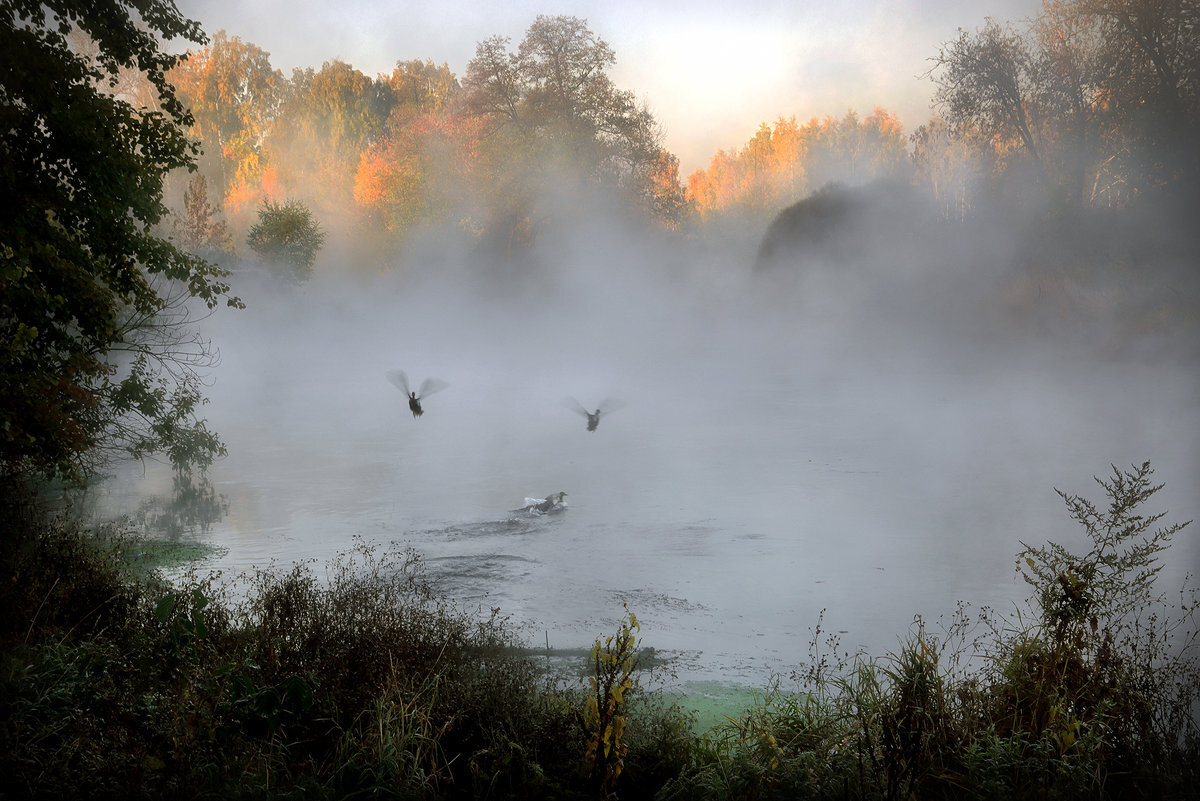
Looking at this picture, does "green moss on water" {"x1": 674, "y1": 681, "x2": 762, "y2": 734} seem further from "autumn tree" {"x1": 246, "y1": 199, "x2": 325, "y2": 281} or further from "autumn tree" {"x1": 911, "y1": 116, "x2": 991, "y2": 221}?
"autumn tree" {"x1": 246, "y1": 199, "x2": 325, "y2": 281}

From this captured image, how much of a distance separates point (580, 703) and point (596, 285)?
38.7 meters

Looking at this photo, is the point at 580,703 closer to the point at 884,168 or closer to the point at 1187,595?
the point at 1187,595

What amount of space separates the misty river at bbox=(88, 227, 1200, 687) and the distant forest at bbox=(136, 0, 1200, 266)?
12.9ft

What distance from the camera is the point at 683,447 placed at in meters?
24.7

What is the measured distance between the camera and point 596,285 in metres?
43.8

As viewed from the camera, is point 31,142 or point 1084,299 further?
point 1084,299

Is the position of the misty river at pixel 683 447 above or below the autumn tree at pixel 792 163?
below

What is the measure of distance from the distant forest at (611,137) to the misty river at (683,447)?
12.9ft

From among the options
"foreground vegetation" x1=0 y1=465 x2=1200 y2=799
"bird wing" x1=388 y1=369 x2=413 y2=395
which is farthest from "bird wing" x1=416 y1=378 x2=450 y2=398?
"foreground vegetation" x1=0 y1=465 x2=1200 y2=799

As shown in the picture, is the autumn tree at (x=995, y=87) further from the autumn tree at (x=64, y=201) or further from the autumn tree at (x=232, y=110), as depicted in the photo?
the autumn tree at (x=232, y=110)

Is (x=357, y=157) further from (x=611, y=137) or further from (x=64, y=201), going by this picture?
(x=64, y=201)

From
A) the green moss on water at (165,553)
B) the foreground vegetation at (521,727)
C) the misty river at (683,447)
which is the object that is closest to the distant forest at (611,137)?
the misty river at (683,447)

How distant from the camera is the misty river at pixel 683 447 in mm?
12156

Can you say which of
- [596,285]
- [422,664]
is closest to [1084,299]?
[596,285]
